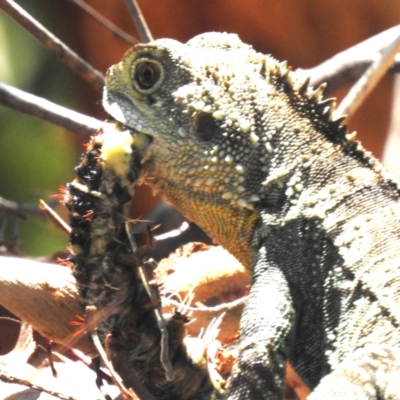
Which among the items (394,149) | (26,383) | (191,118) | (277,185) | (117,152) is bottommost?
(26,383)

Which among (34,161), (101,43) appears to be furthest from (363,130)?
(34,161)

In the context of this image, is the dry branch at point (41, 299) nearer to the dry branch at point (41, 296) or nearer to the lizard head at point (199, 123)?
the dry branch at point (41, 296)

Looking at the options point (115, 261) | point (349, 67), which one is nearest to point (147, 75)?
point (115, 261)

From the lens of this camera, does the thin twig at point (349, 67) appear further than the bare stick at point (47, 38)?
Yes

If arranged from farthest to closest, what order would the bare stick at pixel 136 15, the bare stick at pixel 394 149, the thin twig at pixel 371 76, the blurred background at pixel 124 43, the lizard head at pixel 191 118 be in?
the blurred background at pixel 124 43, the bare stick at pixel 136 15, the bare stick at pixel 394 149, the thin twig at pixel 371 76, the lizard head at pixel 191 118

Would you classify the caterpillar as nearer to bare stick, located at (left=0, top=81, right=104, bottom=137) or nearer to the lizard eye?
the lizard eye

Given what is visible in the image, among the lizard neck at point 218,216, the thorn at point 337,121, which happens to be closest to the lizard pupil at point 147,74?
the lizard neck at point 218,216

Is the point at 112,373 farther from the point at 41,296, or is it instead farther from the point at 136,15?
the point at 136,15
